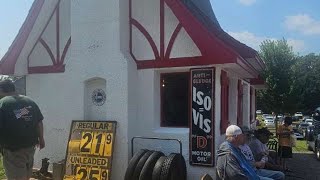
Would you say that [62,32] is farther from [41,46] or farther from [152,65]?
[152,65]

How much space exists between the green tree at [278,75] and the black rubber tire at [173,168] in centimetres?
1533

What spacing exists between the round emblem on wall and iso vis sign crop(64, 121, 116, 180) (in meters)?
0.50

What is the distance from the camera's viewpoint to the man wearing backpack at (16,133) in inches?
222

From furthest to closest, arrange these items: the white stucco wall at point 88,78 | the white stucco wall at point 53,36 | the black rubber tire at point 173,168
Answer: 1. the white stucco wall at point 53,36
2. the white stucco wall at point 88,78
3. the black rubber tire at point 173,168

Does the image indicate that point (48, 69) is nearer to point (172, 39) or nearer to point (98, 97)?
point (98, 97)

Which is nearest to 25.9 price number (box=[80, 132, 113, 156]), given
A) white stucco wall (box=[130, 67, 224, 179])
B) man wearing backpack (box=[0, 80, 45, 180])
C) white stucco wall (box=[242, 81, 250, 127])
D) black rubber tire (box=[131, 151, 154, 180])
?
white stucco wall (box=[130, 67, 224, 179])

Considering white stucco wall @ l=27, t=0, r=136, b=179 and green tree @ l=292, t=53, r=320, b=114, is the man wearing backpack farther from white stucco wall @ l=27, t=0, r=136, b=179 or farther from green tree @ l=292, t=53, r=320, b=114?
green tree @ l=292, t=53, r=320, b=114

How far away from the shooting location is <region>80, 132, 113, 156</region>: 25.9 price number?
8305 mm

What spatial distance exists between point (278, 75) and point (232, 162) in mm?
18170

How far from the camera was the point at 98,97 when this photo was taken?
29.4 feet

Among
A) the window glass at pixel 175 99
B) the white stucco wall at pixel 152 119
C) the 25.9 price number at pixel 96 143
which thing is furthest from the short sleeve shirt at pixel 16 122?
the window glass at pixel 175 99

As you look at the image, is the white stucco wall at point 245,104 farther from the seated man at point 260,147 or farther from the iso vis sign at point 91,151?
the iso vis sign at point 91,151

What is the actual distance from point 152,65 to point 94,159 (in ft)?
7.77

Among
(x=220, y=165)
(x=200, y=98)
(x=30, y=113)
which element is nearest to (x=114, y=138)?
(x=200, y=98)
